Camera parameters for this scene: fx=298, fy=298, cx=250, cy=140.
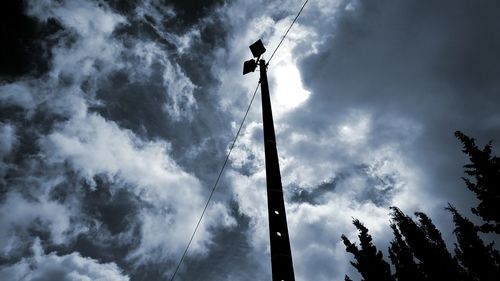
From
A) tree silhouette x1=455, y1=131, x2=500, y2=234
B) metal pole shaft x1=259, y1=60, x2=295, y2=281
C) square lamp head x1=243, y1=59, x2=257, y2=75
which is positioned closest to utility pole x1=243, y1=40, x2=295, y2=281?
metal pole shaft x1=259, y1=60, x2=295, y2=281

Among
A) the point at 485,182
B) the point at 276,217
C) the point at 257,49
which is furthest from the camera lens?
the point at 485,182

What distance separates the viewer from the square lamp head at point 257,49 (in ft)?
27.1

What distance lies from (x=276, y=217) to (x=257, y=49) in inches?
209

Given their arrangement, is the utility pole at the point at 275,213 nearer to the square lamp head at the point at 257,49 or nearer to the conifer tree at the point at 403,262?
the square lamp head at the point at 257,49

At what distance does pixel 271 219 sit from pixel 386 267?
25.3m

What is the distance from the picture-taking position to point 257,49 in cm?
830

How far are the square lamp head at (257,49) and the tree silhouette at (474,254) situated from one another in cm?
2533

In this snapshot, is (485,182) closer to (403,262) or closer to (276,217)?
(403,262)

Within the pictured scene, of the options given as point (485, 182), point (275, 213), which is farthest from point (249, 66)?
point (485, 182)

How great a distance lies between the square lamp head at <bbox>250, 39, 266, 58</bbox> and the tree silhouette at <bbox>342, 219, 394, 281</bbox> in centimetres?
2348

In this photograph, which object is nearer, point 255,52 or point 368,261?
point 255,52

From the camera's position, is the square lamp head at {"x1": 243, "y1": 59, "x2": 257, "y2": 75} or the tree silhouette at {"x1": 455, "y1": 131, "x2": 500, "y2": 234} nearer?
the square lamp head at {"x1": 243, "y1": 59, "x2": 257, "y2": 75}

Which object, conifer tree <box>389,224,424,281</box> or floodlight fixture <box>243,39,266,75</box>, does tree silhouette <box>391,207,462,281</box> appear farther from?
floodlight fixture <box>243,39,266,75</box>

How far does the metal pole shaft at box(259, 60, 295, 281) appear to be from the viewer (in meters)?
4.00
